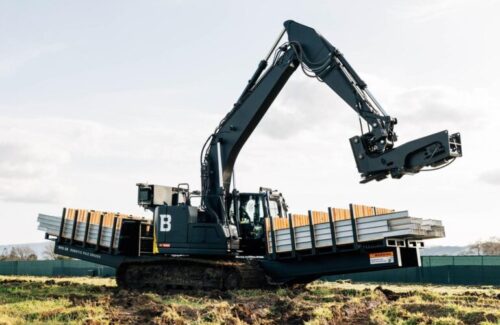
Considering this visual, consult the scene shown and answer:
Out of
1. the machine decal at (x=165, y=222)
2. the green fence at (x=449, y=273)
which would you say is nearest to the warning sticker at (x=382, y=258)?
the machine decal at (x=165, y=222)

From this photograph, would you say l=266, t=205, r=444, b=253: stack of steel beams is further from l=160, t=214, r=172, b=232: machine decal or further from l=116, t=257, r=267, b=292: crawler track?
l=160, t=214, r=172, b=232: machine decal

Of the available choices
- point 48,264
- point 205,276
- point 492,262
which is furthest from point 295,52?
point 48,264

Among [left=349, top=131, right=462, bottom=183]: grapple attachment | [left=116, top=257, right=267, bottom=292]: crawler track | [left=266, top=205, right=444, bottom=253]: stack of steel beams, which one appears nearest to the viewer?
[left=349, top=131, right=462, bottom=183]: grapple attachment

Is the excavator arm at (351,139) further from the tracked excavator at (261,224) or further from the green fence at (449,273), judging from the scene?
the green fence at (449,273)

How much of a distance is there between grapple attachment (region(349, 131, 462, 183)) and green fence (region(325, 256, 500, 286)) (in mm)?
17955

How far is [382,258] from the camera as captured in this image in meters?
14.7

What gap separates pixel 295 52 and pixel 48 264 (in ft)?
128

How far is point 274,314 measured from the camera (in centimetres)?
1098

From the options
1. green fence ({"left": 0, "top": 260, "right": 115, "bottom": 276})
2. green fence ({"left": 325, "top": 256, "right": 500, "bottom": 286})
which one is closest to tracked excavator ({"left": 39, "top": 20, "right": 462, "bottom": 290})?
green fence ({"left": 325, "top": 256, "right": 500, "bottom": 286})

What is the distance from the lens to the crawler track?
653 inches

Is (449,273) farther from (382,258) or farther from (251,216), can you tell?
(382,258)

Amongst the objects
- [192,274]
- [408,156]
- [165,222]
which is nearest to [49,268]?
[165,222]

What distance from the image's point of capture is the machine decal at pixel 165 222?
58.0 feet

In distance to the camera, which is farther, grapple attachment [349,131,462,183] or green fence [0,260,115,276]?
green fence [0,260,115,276]
